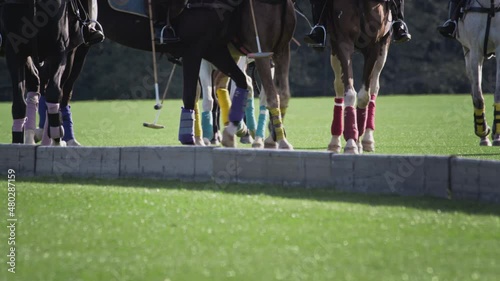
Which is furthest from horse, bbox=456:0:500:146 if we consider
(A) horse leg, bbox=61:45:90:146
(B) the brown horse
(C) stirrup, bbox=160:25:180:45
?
(A) horse leg, bbox=61:45:90:146

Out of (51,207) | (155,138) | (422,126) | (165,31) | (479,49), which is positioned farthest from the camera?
(422,126)

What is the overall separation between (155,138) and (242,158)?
8821mm

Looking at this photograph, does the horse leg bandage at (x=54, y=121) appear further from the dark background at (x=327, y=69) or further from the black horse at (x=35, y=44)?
the dark background at (x=327, y=69)

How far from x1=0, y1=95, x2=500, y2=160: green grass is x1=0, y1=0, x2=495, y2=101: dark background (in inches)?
667

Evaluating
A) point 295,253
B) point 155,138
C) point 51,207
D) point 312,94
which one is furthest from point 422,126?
point 312,94

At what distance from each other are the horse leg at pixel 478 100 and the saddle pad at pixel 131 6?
5.48 meters

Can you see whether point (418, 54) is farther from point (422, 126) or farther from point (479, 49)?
point (479, 49)

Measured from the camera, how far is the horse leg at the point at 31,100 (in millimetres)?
15070

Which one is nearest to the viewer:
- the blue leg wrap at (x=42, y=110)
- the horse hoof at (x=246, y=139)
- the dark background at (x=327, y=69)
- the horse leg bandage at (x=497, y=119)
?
the blue leg wrap at (x=42, y=110)

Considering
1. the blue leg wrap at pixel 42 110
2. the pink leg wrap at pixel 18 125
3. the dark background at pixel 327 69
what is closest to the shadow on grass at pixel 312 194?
the pink leg wrap at pixel 18 125

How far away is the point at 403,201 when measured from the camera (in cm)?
1073

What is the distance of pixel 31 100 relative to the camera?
607 inches

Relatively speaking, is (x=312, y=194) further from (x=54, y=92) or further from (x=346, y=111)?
(x=54, y=92)

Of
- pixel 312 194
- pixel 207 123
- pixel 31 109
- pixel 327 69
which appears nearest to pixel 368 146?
pixel 207 123
